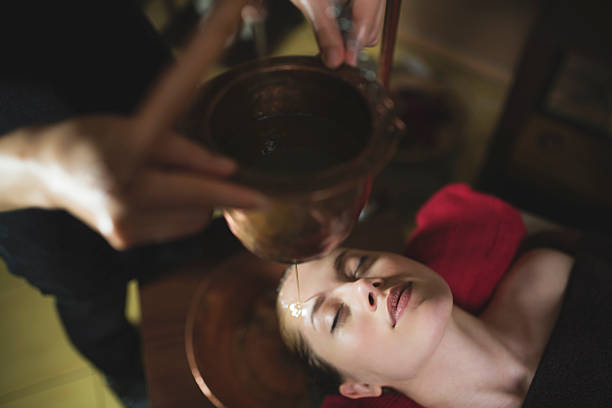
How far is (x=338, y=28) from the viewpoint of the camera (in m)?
0.61

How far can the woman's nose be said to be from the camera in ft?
2.55

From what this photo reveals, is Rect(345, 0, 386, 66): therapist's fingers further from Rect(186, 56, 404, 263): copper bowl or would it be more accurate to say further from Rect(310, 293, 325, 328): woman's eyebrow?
Rect(310, 293, 325, 328): woman's eyebrow

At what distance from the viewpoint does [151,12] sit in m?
2.34

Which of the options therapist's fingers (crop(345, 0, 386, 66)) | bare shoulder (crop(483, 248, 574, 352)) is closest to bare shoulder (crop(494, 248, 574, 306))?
bare shoulder (crop(483, 248, 574, 352))

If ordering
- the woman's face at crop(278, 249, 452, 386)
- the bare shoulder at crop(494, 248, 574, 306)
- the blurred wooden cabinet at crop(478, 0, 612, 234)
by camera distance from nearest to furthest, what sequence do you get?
the woman's face at crop(278, 249, 452, 386)
the bare shoulder at crop(494, 248, 574, 306)
the blurred wooden cabinet at crop(478, 0, 612, 234)

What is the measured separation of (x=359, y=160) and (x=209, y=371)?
0.72 meters

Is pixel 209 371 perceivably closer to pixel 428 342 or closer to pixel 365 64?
pixel 428 342

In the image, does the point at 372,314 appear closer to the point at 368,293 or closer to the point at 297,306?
the point at 368,293

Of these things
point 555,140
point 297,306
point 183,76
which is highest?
point 183,76

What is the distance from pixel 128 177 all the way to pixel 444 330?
2.14ft

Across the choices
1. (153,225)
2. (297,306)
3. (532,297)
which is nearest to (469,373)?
(532,297)

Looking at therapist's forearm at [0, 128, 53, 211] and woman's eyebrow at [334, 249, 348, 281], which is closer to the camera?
therapist's forearm at [0, 128, 53, 211]

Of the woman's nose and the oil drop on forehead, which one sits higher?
the woman's nose

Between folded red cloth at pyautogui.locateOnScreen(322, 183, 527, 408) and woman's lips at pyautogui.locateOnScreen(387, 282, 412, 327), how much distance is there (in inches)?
9.9
